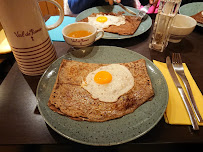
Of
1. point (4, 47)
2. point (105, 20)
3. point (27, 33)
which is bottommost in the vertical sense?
point (4, 47)

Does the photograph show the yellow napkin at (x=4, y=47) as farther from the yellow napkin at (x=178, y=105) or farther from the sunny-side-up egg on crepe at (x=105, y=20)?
the yellow napkin at (x=178, y=105)

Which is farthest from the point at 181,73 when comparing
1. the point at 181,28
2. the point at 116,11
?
the point at 116,11

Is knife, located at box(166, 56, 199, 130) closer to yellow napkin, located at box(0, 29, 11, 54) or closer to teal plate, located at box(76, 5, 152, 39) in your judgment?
teal plate, located at box(76, 5, 152, 39)

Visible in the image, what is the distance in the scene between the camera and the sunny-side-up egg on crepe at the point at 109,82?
3.35 feet

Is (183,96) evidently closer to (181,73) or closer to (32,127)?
(181,73)

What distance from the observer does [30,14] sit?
95 centimetres

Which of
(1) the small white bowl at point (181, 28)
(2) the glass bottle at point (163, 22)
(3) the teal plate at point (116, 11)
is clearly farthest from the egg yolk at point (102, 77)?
(1) the small white bowl at point (181, 28)

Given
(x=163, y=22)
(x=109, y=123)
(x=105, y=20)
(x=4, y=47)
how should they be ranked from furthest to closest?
(x=4, y=47), (x=105, y=20), (x=163, y=22), (x=109, y=123)

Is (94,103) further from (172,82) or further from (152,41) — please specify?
(152,41)

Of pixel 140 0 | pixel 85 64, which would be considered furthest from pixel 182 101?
pixel 140 0

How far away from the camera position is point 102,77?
111 centimetres

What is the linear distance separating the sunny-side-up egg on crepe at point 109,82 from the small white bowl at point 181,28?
0.70 m

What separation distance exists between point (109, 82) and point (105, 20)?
1.14 meters

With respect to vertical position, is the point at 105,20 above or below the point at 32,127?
above
